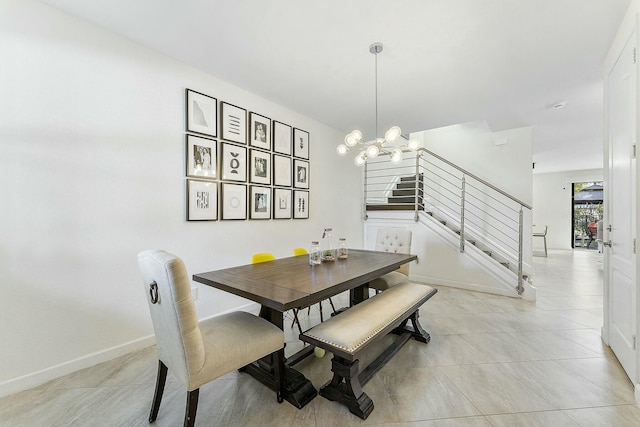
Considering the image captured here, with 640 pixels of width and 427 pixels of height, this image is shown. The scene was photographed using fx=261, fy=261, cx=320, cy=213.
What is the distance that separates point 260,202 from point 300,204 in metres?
0.73

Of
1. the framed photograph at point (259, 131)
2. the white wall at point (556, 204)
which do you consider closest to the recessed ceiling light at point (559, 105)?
the framed photograph at point (259, 131)

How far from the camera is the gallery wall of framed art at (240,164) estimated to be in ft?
8.68

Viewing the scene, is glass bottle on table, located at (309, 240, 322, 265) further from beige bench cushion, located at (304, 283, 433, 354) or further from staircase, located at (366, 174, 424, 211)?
staircase, located at (366, 174, 424, 211)

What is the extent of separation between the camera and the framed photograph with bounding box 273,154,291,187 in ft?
11.3

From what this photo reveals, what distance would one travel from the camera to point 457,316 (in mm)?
2988

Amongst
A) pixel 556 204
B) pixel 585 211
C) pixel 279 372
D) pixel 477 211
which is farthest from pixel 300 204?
pixel 585 211

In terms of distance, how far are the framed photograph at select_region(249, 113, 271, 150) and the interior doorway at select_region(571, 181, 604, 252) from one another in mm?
10521

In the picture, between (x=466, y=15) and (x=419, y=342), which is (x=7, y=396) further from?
(x=466, y=15)

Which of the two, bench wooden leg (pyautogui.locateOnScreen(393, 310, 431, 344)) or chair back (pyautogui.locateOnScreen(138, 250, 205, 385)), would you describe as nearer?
chair back (pyautogui.locateOnScreen(138, 250, 205, 385))

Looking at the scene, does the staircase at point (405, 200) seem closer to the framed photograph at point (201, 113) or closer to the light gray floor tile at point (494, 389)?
the light gray floor tile at point (494, 389)

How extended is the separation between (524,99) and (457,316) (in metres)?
2.86

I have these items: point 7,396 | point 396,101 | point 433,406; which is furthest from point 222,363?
point 396,101

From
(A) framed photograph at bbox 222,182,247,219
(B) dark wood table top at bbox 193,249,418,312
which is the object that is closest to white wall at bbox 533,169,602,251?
(B) dark wood table top at bbox 193,249,418,312

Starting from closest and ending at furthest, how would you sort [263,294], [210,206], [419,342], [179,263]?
[179,263] → [263,294] → [419,342] → [210,206]
